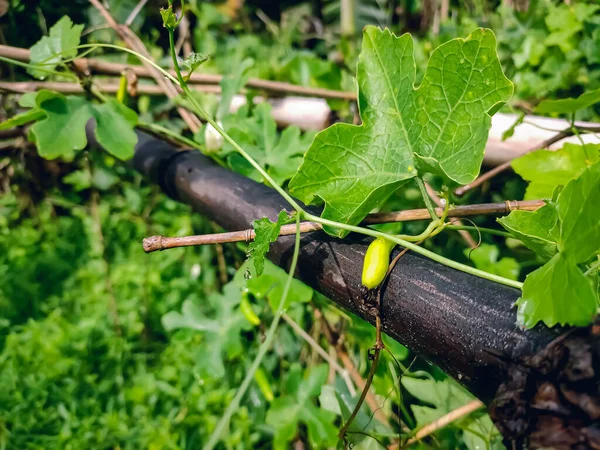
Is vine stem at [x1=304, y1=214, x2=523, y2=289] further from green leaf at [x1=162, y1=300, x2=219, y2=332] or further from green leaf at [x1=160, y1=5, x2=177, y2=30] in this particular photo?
green leaf at [x1=162, y1=300, x2=219, y2=332]

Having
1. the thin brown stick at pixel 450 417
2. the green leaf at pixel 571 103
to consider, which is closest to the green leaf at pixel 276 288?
the thin brown stick at pixel 450 417

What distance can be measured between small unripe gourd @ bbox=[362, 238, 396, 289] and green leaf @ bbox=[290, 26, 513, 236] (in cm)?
7

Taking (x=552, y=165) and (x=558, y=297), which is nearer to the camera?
(x=558, y=297)

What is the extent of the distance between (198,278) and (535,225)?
1.75 meters

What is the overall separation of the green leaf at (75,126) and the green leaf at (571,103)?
926mm

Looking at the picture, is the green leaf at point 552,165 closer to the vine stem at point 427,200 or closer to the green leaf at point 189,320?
the vine stem at point 427,200

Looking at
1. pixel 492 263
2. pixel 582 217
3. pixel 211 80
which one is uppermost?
pixel 582 217

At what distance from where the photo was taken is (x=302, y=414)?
4.14 ft

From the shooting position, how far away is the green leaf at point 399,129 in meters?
0.57

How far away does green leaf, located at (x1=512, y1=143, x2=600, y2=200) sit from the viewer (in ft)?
2.71

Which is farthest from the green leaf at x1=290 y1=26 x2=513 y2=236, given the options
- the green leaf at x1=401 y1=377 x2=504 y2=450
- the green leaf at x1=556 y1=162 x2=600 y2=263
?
Result: the green leaf at x1=401 y1=377 x2=504 y2=450

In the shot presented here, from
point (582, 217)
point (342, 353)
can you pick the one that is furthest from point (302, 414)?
point (582, 217)

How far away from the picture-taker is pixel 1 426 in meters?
1.42

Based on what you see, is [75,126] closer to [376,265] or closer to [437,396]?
[376,265]
